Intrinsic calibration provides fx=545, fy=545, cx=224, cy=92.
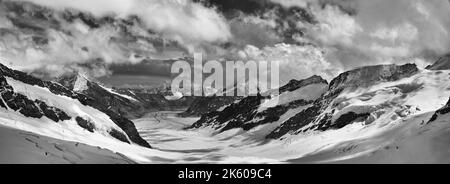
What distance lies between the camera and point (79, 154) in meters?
96.9

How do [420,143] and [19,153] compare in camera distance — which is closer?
[19,153]

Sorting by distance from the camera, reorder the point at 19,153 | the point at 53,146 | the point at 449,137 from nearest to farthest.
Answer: the point at 19,153
the point at 53,146
the point at 449,137
